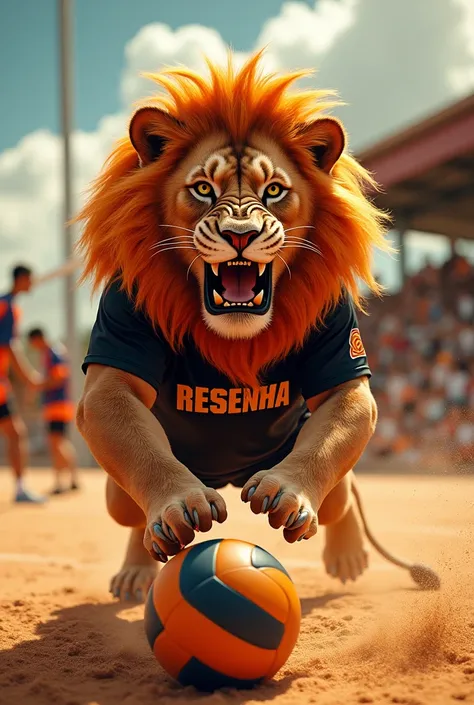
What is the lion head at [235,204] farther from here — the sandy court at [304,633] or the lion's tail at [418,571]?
the lion's tail at [418,571]

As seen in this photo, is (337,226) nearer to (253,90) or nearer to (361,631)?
(253,90)

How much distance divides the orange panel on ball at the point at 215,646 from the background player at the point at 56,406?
7.65 m

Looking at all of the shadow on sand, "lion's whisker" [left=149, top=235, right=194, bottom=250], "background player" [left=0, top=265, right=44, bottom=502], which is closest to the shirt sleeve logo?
"lion's whisker" [left=149, top=235, right=194, bottom=250]

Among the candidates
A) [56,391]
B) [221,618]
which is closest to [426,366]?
[56,391]

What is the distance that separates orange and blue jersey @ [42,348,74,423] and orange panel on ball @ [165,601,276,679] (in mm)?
7794

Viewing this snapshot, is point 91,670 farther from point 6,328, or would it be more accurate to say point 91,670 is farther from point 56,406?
point 56,406

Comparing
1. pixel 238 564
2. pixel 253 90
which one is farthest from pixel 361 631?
pixel 253 90

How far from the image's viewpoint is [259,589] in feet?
8.25

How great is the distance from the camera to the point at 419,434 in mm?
15258

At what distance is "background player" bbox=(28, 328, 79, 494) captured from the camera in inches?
401

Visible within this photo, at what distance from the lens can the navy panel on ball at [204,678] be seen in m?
2.44

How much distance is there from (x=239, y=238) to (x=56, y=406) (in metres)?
8.04

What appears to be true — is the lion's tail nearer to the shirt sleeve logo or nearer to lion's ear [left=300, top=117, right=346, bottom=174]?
the shirt sleeve logo

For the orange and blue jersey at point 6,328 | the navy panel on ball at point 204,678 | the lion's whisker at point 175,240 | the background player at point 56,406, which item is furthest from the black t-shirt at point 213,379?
the background player at point 56,406
